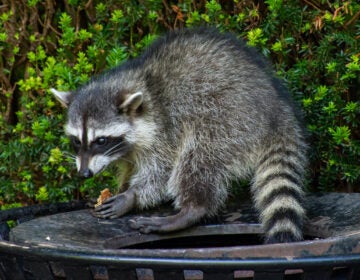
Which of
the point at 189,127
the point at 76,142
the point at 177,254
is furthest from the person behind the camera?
the point at 76,142

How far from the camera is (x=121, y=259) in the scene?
73.0 inches

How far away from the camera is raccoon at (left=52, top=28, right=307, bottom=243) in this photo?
309cm

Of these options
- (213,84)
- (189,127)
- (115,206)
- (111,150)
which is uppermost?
(213,84)

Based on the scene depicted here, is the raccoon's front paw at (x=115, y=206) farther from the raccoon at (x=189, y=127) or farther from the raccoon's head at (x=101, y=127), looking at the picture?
the raccoon's head at (x=101, y=127)

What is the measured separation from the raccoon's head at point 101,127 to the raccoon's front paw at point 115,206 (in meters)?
0.17

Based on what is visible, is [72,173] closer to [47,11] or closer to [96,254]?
[47,11]

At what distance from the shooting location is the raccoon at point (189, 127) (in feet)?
10.1

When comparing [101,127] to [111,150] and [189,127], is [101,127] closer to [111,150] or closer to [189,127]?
[111,150]

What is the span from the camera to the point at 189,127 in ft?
10.6

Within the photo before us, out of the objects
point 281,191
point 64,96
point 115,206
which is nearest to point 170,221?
point 115,206

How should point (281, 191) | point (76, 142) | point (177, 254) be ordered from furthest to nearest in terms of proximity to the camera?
point (76, 142), point (281, 191), point (177, 254)

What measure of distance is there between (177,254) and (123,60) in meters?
1.99

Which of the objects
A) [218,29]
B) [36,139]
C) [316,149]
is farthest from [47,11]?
[316,149]

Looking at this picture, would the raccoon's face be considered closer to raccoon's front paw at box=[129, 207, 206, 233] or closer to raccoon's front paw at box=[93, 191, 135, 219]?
raccoon's front paw at box=[93, 191, 135, 219]
